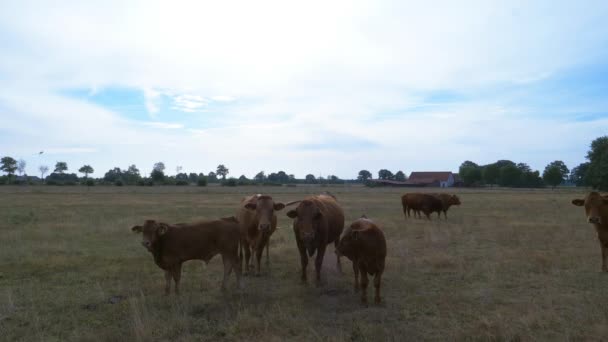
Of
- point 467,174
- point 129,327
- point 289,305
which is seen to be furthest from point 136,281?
point 467,174

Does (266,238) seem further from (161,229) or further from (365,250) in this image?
(365,250)

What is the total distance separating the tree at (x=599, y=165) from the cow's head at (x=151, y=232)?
215ft

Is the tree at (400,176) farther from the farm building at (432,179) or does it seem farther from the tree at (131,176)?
the tree at (131,176)

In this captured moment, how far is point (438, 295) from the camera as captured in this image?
26.3 ft

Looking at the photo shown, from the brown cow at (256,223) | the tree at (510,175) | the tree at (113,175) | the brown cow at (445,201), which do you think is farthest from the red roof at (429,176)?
the brown cow at (256,223)

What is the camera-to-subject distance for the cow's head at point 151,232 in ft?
24.9

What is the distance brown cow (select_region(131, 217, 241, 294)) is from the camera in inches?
311

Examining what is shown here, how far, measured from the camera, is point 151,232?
303 inches

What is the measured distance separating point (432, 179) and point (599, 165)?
194ft

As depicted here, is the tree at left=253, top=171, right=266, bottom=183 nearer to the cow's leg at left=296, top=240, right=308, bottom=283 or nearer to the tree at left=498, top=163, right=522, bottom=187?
the tree at left=498, top=163, right=522, bottom=187

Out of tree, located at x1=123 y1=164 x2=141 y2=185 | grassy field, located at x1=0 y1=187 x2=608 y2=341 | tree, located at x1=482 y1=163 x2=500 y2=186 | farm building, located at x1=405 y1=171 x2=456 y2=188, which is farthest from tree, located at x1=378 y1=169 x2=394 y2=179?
grassy field, located at x1=0 y1=187 x2=608 y2=341

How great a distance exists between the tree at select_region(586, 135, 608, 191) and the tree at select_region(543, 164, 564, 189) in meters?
38.2

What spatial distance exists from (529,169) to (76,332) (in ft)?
397

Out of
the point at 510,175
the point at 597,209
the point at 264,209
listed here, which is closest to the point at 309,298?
the point at 264,209
